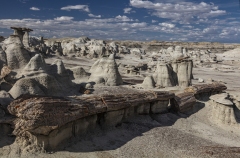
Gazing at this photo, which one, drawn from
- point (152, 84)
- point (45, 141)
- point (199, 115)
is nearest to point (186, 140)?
point (199, 115)

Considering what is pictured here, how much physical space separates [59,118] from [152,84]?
47.9 feet

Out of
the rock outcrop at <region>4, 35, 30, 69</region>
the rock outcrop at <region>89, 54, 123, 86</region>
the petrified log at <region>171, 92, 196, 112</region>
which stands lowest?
the petrified log at <region>171, 92, 196, 112</region>

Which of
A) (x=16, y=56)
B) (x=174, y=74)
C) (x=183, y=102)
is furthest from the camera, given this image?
(x=174, y=74)

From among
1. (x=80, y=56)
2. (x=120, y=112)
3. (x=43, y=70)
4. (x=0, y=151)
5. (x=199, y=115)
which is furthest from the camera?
(x=80, y=56)

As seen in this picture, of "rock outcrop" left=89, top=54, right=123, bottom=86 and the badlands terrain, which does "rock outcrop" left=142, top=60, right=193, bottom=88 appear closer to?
the badlands terrain

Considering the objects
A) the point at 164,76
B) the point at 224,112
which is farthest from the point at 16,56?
the point at 224,112

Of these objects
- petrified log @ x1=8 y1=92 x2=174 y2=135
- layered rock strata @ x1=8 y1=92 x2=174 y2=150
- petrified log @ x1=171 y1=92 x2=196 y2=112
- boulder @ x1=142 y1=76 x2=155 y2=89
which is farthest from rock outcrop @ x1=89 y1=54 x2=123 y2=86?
petrified log @ x1=8 y1=92 x2=174 y2=135

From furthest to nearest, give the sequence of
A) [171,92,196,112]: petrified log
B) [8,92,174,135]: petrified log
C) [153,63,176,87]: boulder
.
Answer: [153,63,176,87]: boulder
[171,92,196,112]: petrified log
[8,92,174,135]: petrified log

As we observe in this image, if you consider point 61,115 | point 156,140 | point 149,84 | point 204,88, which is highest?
point 61,115

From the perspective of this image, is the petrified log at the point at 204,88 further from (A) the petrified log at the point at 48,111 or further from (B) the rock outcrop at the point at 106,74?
(A) the petrified log at the point at 48,111

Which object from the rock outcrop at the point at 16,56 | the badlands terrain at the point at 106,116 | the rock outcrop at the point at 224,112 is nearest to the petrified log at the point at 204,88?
the badlands terrain at the point at 106,116

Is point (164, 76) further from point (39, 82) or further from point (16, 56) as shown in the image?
point (16, 56)

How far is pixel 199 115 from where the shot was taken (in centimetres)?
1997

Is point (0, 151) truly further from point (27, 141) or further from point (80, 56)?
point (80, 56)
